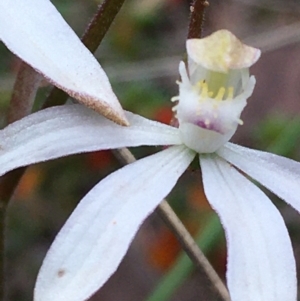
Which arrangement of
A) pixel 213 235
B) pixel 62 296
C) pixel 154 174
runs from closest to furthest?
pixel 62 296
pixel 154 174
pixel 213 235

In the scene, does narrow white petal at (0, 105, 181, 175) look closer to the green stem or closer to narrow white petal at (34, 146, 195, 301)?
narrow white petal at (34, 146, 195, 301)

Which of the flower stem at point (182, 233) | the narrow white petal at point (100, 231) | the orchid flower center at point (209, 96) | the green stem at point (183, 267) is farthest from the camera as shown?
the green stem at point (183, 267)

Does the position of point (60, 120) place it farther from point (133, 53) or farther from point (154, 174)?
point (133, 53)

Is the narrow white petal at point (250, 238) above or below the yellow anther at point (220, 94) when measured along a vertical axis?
below

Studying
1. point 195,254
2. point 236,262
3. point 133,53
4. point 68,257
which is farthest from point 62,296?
point 133,53

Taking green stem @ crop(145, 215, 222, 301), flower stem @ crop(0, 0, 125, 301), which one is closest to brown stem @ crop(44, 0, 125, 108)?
flower stem @ crop(0, 0, 125, 301)

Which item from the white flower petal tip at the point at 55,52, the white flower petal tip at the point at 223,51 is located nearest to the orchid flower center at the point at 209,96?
the white flower petal tip at the point at 223,51

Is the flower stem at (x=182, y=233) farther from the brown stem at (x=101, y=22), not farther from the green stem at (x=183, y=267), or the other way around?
the green stem at (x=183, y=267)
